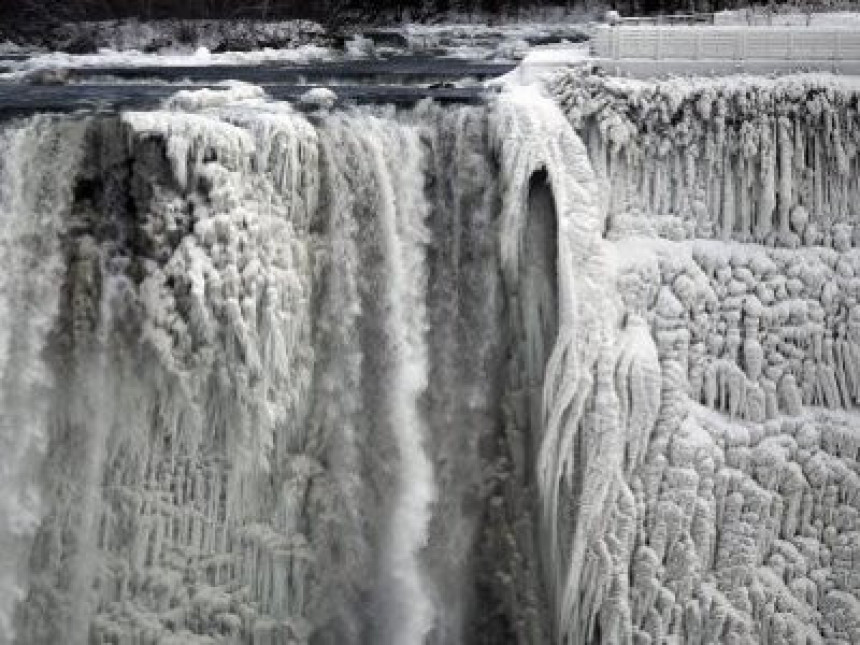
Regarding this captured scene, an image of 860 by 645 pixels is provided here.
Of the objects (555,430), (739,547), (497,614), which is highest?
(555,430)

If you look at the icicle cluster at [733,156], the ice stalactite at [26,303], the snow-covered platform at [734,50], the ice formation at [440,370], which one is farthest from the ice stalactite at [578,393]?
the ice stalactite at [26,303]

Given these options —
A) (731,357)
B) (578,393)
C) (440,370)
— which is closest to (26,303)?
(440,370)

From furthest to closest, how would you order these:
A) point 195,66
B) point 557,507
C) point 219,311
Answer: point 195,66 → point 557,507 → point 219,311

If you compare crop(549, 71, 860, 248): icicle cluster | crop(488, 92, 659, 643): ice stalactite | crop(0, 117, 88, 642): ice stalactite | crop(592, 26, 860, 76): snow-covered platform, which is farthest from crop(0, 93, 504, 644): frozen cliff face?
crop(592, 26, 860, 76): snow-covered platform

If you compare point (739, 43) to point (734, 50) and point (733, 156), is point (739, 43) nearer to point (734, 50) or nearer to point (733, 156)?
point (734, 50)

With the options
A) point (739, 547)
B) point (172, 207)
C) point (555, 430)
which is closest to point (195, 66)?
point (172, 207)

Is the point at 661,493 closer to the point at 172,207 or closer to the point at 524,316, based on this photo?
the point at 524,316
